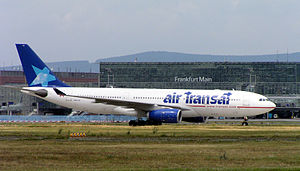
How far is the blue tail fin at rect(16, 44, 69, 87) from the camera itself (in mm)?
→ 62875

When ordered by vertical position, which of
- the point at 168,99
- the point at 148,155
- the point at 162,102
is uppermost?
the point at 168,99

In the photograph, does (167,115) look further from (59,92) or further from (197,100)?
(59,92)

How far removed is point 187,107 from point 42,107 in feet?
236

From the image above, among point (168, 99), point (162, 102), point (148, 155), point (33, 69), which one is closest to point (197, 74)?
point (33, 69)

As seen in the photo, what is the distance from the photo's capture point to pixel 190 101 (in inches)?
2272

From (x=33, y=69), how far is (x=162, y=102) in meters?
15.4

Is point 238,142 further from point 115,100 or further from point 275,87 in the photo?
point 275,87

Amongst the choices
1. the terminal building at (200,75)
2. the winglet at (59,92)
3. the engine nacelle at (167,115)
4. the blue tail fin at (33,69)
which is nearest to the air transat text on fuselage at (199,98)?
the engine nacelle at (167,115)

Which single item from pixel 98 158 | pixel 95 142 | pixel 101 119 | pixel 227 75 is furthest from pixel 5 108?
pixel 98 158

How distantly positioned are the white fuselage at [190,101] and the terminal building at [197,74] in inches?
3757

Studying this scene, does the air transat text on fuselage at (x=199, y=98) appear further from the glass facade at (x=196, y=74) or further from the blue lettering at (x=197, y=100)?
the glass facade at (x=196, y=74)

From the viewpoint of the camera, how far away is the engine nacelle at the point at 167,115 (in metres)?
54.6

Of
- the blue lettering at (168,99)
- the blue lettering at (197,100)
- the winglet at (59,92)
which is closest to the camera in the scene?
the winglet at (59,92)

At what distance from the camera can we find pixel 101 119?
80.2m
